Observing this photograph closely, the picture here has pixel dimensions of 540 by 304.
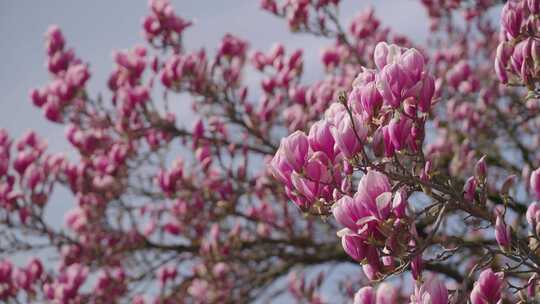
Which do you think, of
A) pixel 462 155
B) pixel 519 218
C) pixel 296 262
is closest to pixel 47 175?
pixel 296 262

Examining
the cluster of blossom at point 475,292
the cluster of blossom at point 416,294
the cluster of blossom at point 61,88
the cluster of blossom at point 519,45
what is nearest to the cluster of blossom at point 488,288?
the cluster of blossom at point 475,292

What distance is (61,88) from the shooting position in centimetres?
580

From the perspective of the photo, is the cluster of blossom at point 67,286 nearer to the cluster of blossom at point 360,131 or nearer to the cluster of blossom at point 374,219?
the cluster of blossom at point 360,131

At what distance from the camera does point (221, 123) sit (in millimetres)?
5609

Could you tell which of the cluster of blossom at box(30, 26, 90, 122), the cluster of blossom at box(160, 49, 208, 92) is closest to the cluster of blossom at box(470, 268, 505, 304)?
the cluster of blossom at box(160, 49, 208, 92)

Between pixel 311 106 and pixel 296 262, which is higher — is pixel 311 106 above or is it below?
above

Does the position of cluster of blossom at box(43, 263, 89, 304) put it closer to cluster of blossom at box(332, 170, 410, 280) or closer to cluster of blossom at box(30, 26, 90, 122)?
cluster of blossom at box(30, 26, 90, 122)

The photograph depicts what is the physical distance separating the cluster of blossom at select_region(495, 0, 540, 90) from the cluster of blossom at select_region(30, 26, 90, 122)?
397 cm

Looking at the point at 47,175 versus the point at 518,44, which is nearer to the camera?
the point at 518,44

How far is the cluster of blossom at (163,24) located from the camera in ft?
19.4

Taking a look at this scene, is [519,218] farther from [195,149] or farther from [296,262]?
[195,149]

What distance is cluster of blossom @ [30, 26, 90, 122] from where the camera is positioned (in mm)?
5801

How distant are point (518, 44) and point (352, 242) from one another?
48.0 inches

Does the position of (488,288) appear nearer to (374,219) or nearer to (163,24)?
(374,219)
